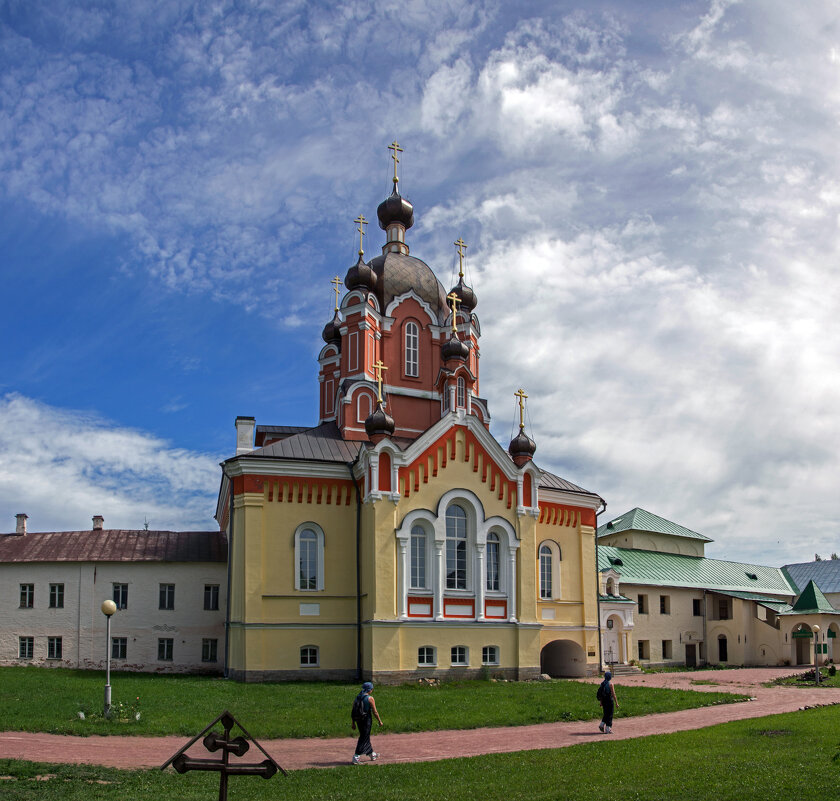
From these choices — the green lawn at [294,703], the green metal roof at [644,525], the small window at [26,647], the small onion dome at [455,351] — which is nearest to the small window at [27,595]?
the small window at [26,647]

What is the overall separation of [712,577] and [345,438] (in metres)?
26.9

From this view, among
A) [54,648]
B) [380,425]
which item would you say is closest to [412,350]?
[380,425]

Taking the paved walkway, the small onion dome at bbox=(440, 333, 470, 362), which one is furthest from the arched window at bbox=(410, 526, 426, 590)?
the paved walkway

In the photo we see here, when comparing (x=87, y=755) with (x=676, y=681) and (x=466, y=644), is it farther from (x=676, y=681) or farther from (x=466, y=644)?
(x=676, y=681)

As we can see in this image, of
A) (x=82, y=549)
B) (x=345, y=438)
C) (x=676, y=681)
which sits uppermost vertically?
(x=345, y=438)

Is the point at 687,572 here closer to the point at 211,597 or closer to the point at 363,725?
the point at 211,597

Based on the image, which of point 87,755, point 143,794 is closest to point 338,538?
point 87,755

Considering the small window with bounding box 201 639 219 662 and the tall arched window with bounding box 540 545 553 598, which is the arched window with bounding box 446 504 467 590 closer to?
the tall arched window with bounding box 540 545 553 598

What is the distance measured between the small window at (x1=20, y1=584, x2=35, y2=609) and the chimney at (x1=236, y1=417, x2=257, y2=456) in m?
9.75

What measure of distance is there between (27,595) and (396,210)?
21.9m

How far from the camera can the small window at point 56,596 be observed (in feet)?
109

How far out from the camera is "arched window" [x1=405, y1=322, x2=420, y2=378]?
1380 inches

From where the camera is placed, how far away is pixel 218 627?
33406 mm

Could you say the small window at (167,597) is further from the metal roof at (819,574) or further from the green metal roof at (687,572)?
the metal roof at (819,574)
